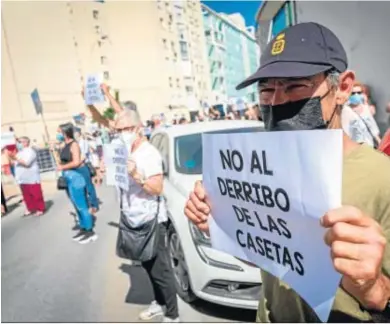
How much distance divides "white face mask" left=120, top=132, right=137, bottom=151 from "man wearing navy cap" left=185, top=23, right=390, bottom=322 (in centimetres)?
180

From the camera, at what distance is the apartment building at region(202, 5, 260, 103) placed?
3103 inches

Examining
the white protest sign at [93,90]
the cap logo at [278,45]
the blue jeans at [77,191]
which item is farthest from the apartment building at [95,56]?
the cap logo at [278,45]

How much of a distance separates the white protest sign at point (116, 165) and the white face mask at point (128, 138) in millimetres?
52

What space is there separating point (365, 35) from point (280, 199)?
4.22 meters

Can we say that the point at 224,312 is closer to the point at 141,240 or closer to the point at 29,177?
the point at 141,240

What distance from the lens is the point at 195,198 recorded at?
1405 millimetres

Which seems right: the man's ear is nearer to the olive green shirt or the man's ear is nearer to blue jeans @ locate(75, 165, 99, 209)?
the olive green shirt

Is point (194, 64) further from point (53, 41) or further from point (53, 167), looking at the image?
point (53, 167)

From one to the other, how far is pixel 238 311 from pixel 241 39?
10446cm

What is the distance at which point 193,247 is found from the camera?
3.35 m

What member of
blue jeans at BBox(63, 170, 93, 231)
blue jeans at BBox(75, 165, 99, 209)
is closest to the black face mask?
blue jeans at BBox(63, 170, 93, 231)

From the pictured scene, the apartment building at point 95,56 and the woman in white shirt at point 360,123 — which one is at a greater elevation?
the apartment building at point 95,56

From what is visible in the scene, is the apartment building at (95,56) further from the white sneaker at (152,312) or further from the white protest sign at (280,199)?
the white protest sign at (280,199)

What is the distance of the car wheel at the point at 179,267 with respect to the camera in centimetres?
364
